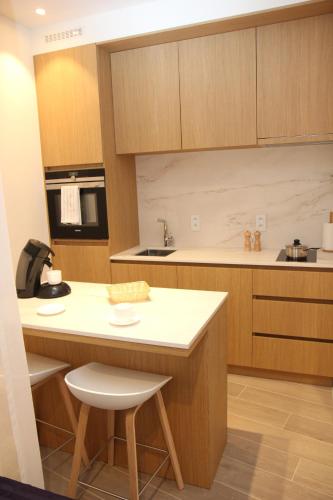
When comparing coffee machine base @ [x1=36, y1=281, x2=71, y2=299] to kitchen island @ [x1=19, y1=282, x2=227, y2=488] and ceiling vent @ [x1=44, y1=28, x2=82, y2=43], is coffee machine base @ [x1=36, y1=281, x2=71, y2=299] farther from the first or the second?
Answer: ceiling vent @ [x1=44, y1=28, x2=82, y2=43]

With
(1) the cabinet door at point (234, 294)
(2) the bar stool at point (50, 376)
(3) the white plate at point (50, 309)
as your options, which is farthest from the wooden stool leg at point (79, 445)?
(1) the cabinet door at point (234, 294)

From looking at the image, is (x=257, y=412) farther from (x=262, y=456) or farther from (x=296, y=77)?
(x=296, y=77)

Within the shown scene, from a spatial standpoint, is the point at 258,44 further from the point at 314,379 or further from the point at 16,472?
the point at 16,472

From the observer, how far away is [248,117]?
9.75ft

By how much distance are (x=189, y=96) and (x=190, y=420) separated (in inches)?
92.4

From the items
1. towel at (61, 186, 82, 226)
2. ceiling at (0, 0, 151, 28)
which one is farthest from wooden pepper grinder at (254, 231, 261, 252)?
ceiling at (0, 0, 151, 28)

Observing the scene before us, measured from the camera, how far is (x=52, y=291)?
7.42ft

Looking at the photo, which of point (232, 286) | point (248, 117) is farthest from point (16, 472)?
point (248, 117)

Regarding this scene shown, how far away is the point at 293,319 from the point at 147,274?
46.8 inches

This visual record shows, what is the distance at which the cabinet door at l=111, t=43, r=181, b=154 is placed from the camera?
3145mm

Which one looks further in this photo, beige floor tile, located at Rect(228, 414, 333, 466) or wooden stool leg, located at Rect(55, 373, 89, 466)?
beige floor tile, located at Rect(228, 414, 333, 466)

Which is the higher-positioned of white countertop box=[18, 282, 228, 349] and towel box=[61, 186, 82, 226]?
towel box=[61, 186, 82, 226]

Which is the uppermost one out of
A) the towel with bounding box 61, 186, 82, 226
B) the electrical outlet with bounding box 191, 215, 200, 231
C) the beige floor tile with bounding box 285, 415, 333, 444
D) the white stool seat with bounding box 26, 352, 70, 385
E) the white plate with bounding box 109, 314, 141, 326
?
the towel with bounding box 61, 186, 82, 226

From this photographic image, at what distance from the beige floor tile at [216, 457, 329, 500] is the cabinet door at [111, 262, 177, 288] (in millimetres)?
1420
